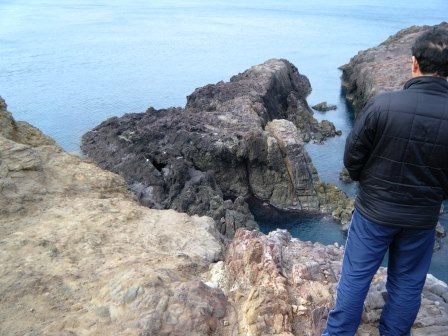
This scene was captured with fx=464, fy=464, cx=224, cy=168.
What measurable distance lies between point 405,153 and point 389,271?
1.77 meters

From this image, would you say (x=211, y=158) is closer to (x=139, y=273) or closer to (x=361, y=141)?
(x=139, y=273)

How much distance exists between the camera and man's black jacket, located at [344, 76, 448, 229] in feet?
16.0

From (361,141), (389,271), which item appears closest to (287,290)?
→ (389,271)

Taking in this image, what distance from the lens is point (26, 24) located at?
326ft

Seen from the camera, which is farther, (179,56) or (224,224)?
(179,56)

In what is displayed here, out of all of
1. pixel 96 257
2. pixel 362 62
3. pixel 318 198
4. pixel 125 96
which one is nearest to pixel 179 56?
pixel 125 96

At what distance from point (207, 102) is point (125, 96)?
75.6 feet

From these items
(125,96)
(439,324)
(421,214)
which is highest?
(421,214)

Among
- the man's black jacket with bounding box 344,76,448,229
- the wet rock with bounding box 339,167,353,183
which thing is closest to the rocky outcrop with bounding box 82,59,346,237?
the wet rock with bounding box 339,167,353,183

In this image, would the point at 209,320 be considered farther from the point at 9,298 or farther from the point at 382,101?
the point at 382,101

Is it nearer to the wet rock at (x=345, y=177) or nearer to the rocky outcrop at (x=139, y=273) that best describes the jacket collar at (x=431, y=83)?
the rocky outcrop at (x=139, y=273)

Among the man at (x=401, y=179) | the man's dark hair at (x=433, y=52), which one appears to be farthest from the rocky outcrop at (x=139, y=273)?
the man's dark hair at (x=433, y=52)

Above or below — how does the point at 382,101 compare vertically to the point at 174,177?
above

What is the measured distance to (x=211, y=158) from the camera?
31.5 m
